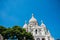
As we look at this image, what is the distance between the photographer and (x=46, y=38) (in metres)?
94.0

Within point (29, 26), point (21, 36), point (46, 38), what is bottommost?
point (21, 36)

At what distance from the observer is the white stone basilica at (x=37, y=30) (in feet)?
311

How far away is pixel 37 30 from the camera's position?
317ft

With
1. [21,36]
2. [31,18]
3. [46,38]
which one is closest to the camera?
[21,36]

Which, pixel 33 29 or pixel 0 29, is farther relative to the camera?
pixel 33 29

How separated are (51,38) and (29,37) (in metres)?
24.2

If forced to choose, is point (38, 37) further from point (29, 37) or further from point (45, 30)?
point (29, 37)

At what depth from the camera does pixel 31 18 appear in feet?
330

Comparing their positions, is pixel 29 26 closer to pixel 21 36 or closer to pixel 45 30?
pixel 45 30

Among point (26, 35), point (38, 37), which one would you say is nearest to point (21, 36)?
point (26, 35)

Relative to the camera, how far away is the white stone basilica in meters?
94.7

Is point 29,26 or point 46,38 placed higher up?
point 29,26

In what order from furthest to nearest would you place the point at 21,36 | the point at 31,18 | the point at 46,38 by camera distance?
the point at 31,18, the point at 46,38, the point at 21,36

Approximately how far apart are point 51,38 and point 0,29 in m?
31.0
